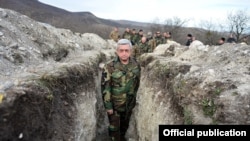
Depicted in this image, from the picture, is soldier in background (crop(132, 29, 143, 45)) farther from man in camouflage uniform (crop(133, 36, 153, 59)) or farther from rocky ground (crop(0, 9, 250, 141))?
rocky ground (crop(0, 9, 250, 141))

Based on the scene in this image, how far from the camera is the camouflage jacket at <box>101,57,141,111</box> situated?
6645 mm

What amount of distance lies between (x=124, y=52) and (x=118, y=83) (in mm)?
635

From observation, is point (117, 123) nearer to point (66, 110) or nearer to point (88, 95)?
point (66, 110)

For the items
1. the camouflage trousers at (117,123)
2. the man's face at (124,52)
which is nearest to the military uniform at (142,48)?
the camouflage trousers at (117,123)

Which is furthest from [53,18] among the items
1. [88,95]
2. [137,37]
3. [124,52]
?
[124,52]

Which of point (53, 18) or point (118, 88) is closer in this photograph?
point (118, 88)

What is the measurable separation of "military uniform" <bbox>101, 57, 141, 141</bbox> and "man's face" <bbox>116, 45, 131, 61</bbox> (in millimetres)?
154

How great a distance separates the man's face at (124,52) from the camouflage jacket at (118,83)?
0.15m

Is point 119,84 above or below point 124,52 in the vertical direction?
below

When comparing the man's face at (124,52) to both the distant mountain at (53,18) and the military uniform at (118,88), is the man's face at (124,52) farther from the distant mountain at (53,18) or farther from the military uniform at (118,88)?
the distant mountain at (53,18)

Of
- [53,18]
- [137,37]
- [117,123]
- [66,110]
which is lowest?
[117,123]

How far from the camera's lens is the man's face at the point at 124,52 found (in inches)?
253

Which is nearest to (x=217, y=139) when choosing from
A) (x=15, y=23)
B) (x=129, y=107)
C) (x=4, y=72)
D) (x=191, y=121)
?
(x=191, y=121)

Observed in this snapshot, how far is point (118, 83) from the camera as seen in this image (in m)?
6.77
